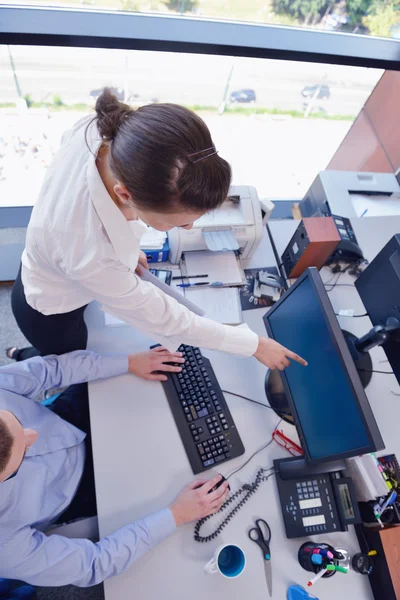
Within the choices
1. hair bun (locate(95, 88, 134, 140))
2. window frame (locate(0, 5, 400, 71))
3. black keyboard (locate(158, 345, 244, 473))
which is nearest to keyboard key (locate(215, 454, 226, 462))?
black keyboard (locate(158, 345, 244, 473))

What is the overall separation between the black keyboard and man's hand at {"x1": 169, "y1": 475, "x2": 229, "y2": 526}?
51 mm

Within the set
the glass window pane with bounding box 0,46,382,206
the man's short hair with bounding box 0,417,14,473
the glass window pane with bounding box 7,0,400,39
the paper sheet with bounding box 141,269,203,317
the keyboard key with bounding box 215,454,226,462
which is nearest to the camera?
the man's short hair with bounding box 0,417,14,473

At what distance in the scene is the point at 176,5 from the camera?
1.59 m

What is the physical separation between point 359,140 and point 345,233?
4.34 ft

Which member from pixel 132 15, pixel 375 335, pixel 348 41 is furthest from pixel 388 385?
pixel 132 15

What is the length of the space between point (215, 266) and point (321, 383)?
1.95 feet

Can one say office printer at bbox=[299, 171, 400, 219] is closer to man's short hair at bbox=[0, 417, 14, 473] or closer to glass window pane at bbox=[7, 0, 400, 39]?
glass window pane at bbox=[7, 0, 400, 39]

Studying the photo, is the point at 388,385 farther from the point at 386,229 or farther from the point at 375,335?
the point at 386,229

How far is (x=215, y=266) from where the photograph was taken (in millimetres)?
1401

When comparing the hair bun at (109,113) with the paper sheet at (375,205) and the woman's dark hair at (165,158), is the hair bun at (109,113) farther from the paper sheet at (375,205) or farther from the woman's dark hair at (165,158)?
the paper sheet at (375,205)

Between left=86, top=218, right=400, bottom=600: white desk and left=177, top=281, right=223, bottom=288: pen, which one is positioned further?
left=177, top=281, right=223, bottom=288: pen

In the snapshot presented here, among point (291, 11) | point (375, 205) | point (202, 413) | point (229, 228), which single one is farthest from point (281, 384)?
point (291, 11)

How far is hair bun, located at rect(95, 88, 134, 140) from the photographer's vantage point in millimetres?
775

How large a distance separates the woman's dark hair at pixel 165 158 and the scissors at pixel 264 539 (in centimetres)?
86
